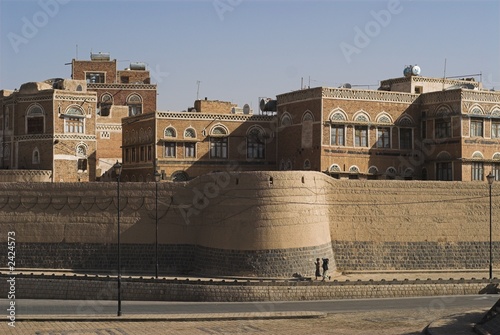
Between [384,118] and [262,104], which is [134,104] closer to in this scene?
[262,104]

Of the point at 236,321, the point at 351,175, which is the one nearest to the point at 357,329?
the point at 236,321

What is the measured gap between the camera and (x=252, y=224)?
1480 inches

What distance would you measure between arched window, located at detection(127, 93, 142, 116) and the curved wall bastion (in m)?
21.4

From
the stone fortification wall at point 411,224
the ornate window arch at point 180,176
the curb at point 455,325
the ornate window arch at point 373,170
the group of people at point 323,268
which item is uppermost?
the ornate window arch at point 373,170

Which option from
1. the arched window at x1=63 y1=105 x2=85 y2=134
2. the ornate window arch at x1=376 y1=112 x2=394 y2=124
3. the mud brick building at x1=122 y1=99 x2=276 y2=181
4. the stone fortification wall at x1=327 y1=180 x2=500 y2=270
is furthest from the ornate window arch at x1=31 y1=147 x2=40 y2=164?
the ornate window arch at x1=376 y1=112 x2=394 y2=124

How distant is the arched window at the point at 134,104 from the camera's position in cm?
6150

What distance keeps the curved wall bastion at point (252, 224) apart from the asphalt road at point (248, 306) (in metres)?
3.40

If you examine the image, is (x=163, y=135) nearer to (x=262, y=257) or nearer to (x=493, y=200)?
(x=262, y=257)

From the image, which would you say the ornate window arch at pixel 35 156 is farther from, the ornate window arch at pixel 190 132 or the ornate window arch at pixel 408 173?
the ornate window arch at pixel 408 173

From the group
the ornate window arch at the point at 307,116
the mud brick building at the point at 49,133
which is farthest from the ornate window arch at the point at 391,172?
the mud brick building at the point at 49,133

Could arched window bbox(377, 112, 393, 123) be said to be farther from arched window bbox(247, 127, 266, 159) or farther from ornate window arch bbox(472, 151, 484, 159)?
arched window bbox(247, 127, 266, 159)

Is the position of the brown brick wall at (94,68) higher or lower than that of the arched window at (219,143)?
higher

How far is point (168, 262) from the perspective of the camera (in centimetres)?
3941

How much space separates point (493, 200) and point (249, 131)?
15.1m
